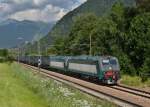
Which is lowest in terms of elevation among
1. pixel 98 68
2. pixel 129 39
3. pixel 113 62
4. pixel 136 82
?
pixel 136 82

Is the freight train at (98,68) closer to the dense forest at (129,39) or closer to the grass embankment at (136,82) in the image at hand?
the grass embankment at (136,82)

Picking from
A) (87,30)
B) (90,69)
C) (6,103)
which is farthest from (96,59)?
(87,30)

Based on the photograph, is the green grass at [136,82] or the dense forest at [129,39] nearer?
the green grass at [136,82]

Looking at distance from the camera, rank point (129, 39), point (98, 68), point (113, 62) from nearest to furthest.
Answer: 1. point (98, 68)
2. point (113, 62)
3. point (129, 39)

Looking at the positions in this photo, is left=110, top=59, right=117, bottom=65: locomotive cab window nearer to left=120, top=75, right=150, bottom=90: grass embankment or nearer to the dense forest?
left=120, top=75, right=150, bottom=90: grass embankment

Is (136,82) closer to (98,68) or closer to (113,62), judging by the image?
(113,62)

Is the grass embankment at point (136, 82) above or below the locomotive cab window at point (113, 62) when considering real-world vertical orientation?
below

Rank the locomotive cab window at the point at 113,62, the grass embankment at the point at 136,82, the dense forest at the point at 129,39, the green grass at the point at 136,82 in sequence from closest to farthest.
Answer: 1. the grass embankment at the point at 136,82
2. the green grass at the point at 136,82
3. the locomotive cab window at the point at 113,62
4. the dense forest at the point at 129,39

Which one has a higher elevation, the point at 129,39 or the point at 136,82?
Result: the point at 129,39

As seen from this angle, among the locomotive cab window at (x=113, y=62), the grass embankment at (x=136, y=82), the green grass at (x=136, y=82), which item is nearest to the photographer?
the grass embankment at (x=136, y=82)

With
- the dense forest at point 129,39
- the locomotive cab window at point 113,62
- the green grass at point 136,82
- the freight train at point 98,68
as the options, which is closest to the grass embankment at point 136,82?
the green grass at point 136,82

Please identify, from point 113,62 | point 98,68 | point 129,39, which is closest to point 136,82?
point 113,62

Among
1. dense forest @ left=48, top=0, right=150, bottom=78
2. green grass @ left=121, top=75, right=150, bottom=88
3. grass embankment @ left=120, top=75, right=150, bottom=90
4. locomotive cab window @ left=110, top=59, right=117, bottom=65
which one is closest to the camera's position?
grass embankment @ left=120, top=75, right=150, bottom=90

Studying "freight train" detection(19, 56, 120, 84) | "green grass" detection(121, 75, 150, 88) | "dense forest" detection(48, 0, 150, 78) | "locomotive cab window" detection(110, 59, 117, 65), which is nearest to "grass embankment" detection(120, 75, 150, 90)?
"green grass" detection(121, 75, 150, 88)
